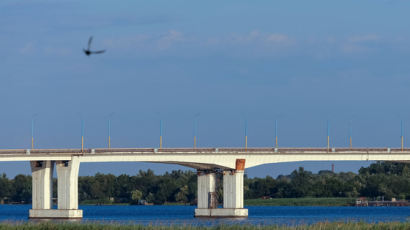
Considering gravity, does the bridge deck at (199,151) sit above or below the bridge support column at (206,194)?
above

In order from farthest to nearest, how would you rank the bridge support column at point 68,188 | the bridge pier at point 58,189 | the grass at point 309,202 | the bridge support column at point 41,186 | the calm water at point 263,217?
the grass at point 309,202
the bridge support column at point 41,186
the bridge pier at point 58,189
the bridge support column at point 68,188
the calm water at point 263,217

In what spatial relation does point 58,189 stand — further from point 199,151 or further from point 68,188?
point 199,151

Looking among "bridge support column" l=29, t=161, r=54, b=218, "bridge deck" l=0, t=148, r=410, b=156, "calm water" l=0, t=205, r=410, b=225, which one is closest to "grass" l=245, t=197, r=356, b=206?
"calm water" l=0, t=205, r=410, b=225

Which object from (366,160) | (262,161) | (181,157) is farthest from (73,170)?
(366,160)

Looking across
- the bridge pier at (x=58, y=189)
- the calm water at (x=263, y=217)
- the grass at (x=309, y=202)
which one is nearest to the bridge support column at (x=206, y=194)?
the calm water at (x=263, y=217)

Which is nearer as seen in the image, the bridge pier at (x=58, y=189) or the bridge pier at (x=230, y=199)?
the bridge pier at (x=58, y=189)

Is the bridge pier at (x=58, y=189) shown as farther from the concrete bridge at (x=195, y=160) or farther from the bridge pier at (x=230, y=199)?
the bridge pier at (x=230, y=199)

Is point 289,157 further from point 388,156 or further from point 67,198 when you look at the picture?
point 67,198

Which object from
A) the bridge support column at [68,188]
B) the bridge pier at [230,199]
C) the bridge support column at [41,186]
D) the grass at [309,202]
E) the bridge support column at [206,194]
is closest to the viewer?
the bridge support column at [68,188]
